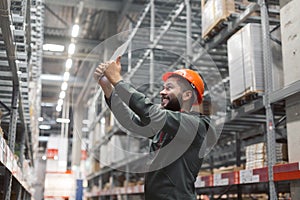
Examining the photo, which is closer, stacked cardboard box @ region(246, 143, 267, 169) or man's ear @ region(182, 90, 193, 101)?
man's ear @ region(182, 90, 193, 101)

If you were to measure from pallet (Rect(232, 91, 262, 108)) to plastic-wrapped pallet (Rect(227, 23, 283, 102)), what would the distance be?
2 centimetres

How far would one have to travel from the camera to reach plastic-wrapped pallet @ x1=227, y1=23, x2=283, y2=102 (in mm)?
4680

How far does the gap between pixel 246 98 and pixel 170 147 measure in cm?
249

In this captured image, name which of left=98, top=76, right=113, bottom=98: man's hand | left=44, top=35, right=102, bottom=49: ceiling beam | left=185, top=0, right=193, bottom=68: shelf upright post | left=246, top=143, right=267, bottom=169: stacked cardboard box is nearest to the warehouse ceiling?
left=44, top=35, right=102, bottom=49: ceiling beam

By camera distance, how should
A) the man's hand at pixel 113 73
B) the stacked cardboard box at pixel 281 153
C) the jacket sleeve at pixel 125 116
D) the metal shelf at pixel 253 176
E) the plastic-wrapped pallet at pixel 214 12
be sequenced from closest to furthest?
the man's hand at pixel 113 73, the jacket sleeve at pixel 125 116, the metal shelf at pixel 253 176, the stacked cardboard box at pixel 281 153, the plastic-wrapped pallet at pixel 214 12

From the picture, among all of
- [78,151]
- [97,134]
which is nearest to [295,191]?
[97,134]

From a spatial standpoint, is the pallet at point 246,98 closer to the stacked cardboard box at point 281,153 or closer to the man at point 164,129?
the stacked cardboard box at point 281,153

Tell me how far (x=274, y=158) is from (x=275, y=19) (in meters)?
1.98

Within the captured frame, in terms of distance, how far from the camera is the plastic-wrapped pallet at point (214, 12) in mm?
5340

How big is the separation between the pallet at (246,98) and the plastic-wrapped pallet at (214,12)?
1041 mm

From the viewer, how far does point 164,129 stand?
2.63m

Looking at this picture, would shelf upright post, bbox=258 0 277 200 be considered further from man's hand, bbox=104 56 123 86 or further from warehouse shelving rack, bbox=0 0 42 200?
warehouse shelving rack, bbox=0 0 42 200

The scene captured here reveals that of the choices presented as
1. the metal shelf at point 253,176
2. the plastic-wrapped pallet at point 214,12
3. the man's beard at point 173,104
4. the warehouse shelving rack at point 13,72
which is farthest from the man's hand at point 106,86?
the plastic-wrapped pallet at point 214,12

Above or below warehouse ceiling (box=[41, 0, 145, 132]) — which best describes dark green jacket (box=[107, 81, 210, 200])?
below
